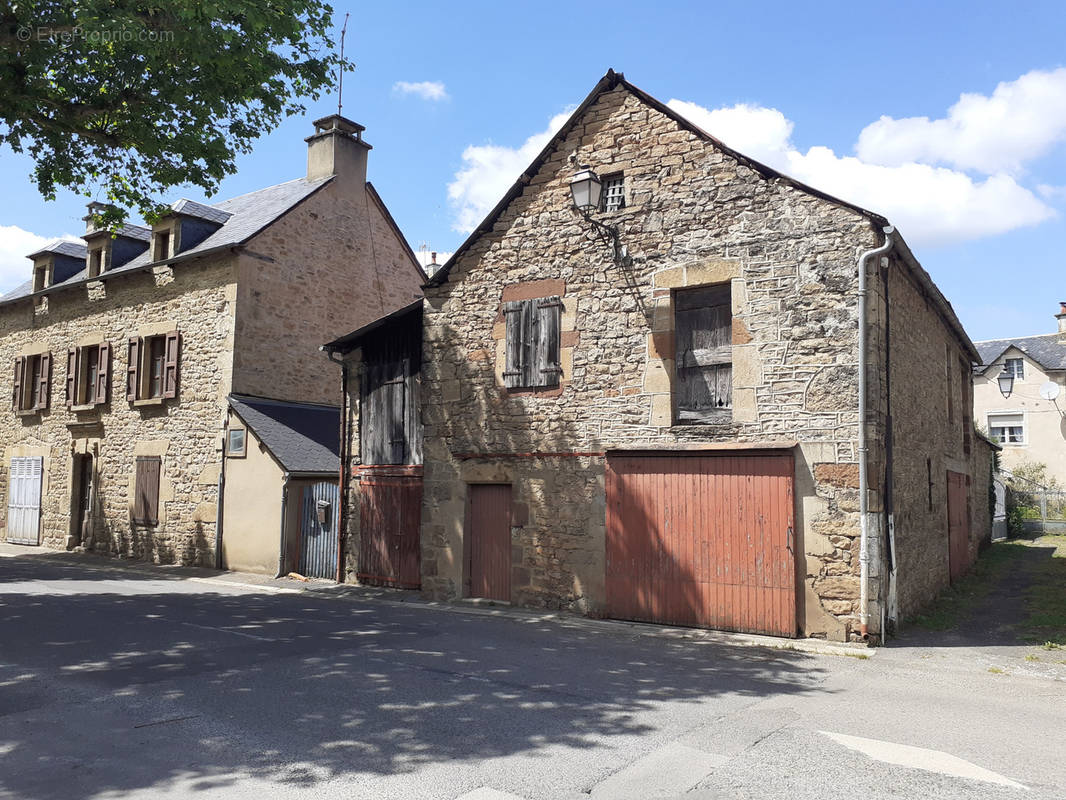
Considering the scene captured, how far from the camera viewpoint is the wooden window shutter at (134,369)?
734 inches

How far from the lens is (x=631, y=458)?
1023 cm

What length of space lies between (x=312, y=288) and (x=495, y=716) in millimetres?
14933

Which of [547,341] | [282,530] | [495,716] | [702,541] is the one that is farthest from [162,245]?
[495,716]

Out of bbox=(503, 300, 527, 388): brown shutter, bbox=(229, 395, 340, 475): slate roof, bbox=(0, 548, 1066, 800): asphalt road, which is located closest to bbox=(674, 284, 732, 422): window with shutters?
bbox=(503, 300, 527, 388): brown shutter

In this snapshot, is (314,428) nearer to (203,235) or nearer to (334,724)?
(203,235)

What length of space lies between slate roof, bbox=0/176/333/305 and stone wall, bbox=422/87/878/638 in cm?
756

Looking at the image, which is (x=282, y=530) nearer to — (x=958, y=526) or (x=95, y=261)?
(x=95, y=261)

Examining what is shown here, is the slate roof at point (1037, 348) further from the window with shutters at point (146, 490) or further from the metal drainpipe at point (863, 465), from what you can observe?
the window with shutters at point (146, 490)

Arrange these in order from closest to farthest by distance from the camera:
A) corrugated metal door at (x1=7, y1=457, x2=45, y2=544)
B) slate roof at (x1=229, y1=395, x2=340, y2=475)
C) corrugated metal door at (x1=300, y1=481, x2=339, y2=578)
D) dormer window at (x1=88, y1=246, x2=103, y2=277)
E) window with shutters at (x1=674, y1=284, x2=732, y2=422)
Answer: window with shutters at (x1=674, y1=284, x2=732, y2=422) < corrugated metal door at (x1=300, y1=481, x2=339, y2=578) < slate roof at (x1=229, y1=395, x2=340, y2=475) < dormer window at (x1=88, y1=246, x2=103, y2=277) < corrugated metal door at (x1=7, y1=457, x2=45, y2=544)

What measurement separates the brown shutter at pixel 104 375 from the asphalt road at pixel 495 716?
11312mm

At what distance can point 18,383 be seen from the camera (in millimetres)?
22266

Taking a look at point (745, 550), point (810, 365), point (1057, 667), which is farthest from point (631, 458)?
point (1057, 667)

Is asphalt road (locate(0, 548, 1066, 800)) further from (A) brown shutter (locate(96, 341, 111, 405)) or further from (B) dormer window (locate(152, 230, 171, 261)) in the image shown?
(B) dormer window (locate(152, 230, 171, 261))

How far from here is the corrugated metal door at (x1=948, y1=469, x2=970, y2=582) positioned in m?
13.7
